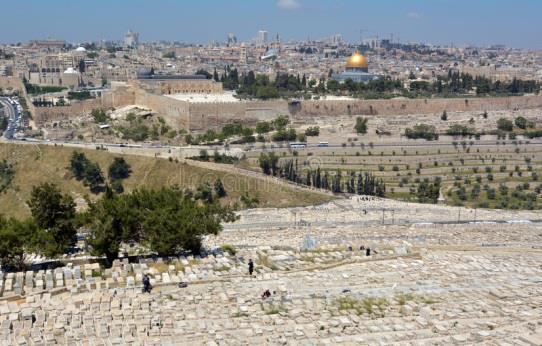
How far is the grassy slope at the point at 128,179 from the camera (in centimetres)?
2862

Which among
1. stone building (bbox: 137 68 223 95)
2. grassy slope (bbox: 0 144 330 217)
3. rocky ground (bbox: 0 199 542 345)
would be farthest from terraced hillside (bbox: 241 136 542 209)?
stone building (bbox: 137 68 223 95)

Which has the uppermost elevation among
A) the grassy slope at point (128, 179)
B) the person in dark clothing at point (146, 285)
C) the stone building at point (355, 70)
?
the stone building at point (355, 70)

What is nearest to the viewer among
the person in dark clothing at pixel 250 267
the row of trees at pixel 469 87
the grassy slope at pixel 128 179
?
the person in dark clothing at pixel 250 267

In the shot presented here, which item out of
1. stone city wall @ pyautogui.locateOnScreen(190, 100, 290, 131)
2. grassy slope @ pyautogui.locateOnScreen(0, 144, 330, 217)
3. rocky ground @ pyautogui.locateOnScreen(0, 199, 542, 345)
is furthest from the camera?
stone city wall @ pyautogui.locateOnScreen(190, 100, 290, 131)

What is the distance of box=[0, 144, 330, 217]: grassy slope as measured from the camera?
93.9 ft

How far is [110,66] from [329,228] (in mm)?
65814

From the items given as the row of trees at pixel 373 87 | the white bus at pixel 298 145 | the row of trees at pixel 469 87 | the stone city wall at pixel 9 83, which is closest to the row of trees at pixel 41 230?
the white bus at pixel 298 145

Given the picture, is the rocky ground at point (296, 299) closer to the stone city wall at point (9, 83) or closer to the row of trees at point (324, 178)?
the row of trees at point (324, 178)

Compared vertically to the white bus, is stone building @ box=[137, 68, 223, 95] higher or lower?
higher

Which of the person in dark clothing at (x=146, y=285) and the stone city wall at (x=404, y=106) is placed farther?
the stone city wall at (x=404, y=106)

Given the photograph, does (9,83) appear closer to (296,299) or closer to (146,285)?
(146,285)

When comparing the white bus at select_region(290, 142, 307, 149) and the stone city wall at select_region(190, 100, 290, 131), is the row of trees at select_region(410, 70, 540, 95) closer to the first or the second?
the stone city wall at select_region(190, 100, 290, 131)

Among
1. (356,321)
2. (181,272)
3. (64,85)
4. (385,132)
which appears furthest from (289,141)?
(64,85)

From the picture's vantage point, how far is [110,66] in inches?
3152
